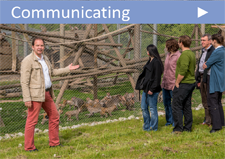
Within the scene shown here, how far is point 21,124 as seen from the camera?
6.76m

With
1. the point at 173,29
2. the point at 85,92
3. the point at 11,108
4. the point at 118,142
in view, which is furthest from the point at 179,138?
the point at 173,29

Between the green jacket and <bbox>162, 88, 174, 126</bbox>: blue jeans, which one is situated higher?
the green jacket

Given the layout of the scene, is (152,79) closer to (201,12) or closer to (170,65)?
(170,65)

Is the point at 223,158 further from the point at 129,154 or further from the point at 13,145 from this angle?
the point at 13,145

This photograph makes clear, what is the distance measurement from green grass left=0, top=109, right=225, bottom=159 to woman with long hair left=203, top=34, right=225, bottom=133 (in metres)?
0.28

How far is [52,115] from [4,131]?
8.07 feet

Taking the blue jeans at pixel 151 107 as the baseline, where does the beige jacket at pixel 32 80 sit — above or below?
above

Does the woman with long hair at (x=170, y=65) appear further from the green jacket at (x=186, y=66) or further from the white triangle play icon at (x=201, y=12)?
the white triangle play icon at (x=201, y=12)

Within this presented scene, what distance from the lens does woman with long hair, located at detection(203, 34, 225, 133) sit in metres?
4.77

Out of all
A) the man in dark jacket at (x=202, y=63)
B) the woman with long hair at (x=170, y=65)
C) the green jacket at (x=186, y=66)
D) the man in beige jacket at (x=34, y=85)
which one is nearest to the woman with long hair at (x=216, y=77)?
the man in dark jacket at (x=202, y=63)

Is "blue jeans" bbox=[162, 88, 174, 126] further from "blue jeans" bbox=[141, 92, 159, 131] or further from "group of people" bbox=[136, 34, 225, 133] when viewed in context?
"blue jeans" bbox=[141, 92, 159, 131]

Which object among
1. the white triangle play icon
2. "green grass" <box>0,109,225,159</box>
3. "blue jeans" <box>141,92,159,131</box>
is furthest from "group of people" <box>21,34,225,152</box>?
the white triangle play icon

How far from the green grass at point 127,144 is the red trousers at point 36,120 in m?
0.16

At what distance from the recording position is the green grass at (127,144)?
12.4ft
